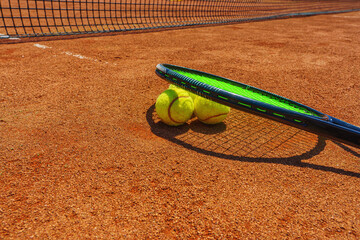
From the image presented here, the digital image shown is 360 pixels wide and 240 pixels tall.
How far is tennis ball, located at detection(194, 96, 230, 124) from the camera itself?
2467 millimetres

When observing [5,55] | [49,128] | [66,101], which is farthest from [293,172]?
→ [5,55]

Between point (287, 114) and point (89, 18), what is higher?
point (287, 114)

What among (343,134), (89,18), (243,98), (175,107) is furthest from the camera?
(89,18)

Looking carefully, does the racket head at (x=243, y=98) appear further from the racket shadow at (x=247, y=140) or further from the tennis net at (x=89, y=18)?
the tennis net at (x=89, y=18)

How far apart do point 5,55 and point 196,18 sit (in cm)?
629

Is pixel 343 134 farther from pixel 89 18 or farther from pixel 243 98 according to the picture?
pixel 89 18

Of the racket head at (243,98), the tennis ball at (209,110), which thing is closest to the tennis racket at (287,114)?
the racket head at (243,98)

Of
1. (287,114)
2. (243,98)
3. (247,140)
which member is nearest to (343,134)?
(287,114)

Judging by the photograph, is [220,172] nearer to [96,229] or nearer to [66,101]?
[96,229]

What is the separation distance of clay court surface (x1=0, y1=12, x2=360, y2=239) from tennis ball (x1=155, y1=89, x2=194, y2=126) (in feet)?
0.33

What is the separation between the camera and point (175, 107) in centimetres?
242

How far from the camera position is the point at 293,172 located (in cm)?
205

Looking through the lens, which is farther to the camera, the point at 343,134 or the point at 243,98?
the point at 243,98

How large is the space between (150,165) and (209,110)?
30.3 inches
